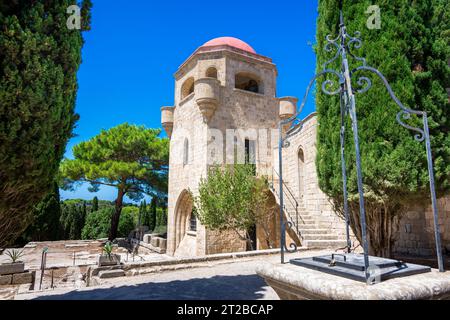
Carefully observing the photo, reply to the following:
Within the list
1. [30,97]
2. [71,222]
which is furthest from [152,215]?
[30,97]

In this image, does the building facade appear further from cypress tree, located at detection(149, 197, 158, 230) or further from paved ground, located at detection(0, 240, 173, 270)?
cypress tree, located at detection(149, 197, 158, 230)

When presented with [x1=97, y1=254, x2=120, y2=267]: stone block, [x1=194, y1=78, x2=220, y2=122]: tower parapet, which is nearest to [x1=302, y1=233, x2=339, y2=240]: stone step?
[x1=97, y1=254, x2=120, y2=267]: stone block

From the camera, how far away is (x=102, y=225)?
76.0 ft

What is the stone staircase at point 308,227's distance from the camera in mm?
8992

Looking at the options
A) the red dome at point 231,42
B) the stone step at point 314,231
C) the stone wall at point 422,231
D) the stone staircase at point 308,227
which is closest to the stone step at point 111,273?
the stone staircase at point 308,227

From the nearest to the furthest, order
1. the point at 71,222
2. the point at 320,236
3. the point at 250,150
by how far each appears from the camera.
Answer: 1. the point at 320,236
2. the point at 250,150
3. the point at 71,222

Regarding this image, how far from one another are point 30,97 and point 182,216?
13404 millimetres

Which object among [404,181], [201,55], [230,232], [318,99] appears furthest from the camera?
[201,55]

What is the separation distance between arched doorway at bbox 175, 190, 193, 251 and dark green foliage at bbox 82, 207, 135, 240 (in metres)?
9.77

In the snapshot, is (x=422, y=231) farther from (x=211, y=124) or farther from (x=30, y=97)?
(x=211, y=124)

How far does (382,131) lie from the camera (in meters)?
4.91
